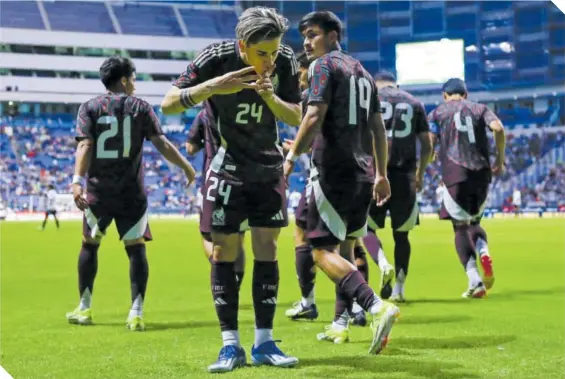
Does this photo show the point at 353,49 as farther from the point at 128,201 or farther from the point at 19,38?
the point at 128,201

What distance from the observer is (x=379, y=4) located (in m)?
64.1

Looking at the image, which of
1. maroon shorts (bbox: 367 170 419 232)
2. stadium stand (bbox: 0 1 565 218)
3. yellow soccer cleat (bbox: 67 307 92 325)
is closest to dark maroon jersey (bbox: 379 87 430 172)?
maroon shorts (bbox: 367 170 419 232)

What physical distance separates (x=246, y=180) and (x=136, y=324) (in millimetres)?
2204

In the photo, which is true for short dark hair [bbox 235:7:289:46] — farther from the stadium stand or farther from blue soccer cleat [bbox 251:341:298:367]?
the stadium stand

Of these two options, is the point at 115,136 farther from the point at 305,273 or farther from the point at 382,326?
the point at 382,326

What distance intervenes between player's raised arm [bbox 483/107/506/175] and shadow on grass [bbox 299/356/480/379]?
4346mm

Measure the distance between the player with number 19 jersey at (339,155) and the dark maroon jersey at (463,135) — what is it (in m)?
3.90

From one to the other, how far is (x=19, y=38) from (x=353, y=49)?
27754mm

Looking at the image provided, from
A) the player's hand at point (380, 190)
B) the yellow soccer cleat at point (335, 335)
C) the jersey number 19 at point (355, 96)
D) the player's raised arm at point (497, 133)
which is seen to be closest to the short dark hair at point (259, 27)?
the jersey number 19 at point (355, 96)

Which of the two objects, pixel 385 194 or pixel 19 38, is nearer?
pixel 385 194

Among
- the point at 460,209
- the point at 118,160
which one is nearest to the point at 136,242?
the point at 118,160

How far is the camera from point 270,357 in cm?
464

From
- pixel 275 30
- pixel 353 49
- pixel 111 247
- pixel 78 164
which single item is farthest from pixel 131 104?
pixel 353 49

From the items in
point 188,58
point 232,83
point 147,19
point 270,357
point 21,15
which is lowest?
point 270,357
